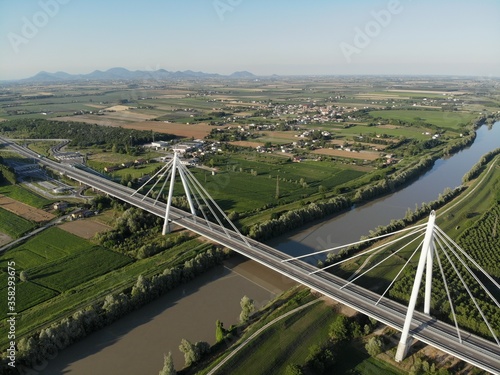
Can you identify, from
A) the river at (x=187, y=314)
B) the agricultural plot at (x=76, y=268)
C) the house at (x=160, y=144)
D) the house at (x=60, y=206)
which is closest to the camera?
the river at (x=187, y=314)

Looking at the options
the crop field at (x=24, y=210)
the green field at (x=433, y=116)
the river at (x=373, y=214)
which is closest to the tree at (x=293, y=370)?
the river at (x=373, y=214)

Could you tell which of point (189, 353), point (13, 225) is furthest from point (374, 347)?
point (13, 225)

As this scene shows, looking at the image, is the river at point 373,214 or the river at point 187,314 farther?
the river at point 373,214

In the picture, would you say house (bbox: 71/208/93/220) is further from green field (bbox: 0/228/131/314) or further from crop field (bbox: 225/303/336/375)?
crop field (bbox: 225/303/336/375)

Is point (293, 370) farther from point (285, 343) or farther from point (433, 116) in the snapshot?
point (433, 116)

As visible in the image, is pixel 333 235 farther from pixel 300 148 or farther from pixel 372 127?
pixel 372 127

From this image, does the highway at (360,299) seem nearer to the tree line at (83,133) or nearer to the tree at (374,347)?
the tree at (374,347)

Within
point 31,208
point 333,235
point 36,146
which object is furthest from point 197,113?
point 333,235
